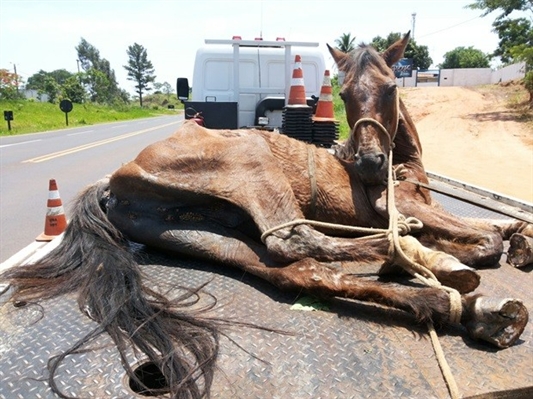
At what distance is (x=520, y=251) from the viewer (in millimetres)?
3205

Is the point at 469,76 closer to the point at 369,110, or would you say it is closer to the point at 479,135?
the point at 479,135

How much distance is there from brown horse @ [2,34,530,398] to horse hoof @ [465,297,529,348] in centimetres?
5

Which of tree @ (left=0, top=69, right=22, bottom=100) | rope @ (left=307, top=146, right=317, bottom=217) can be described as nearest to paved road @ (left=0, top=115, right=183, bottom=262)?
rope @ (left=307, top=146, right=317, bottom=217)

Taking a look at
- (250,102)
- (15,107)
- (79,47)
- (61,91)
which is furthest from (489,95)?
(79,47)

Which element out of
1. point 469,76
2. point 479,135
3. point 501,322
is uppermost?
point 469,76

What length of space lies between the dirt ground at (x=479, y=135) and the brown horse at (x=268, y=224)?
7.55 meters

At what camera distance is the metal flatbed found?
5.85ft

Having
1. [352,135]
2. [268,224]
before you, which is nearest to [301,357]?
[268,224]

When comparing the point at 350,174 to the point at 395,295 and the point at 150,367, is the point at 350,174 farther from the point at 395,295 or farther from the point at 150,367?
the point at 150,367

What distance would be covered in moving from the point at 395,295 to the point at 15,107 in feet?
153

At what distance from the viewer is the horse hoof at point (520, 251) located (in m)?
3.17

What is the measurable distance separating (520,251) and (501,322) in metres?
A: 1.35

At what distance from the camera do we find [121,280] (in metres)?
2.68

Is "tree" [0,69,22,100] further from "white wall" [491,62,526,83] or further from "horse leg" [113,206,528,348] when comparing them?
"horse leg" [113,206,528,348]
